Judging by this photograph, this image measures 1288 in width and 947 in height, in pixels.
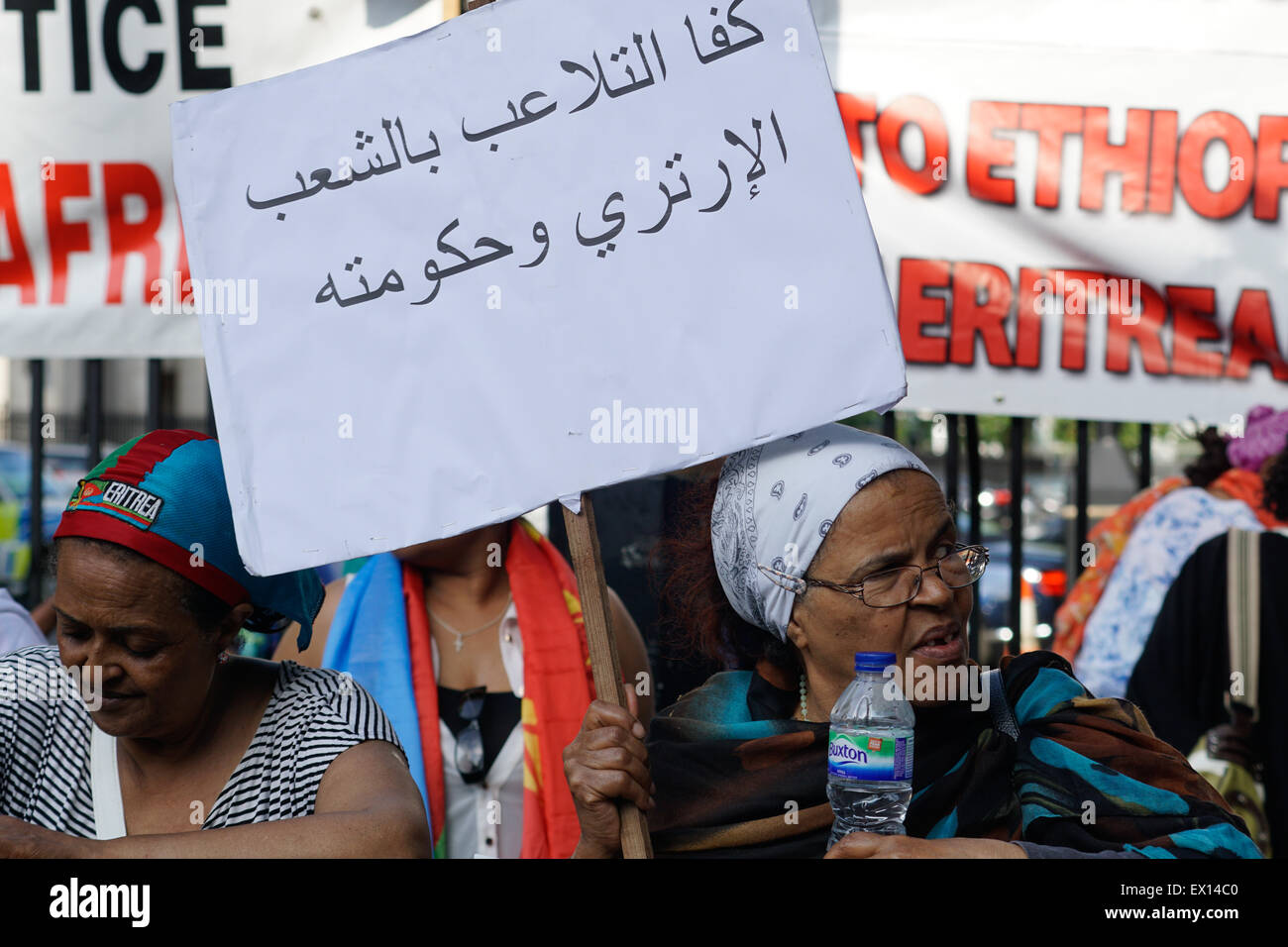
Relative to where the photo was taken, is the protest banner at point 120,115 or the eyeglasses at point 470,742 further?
the protest banner at point 120,115

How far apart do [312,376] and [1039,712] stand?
1197 millimetres

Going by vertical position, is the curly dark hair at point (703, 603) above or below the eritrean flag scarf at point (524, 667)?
above

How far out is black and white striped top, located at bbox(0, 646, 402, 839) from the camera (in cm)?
187

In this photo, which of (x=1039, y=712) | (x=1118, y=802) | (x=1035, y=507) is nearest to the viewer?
(x=1118, y=802)

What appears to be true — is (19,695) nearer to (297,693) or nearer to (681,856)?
(297,693)

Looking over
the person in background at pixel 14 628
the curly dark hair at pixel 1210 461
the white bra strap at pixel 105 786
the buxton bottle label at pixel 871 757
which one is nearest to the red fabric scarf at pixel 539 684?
the person in background at pixel 14 628

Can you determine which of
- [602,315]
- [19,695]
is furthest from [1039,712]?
[19,695]

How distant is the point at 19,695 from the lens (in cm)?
194

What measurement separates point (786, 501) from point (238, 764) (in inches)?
36.7

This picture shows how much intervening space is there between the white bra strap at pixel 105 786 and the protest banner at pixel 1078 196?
2.34 metres

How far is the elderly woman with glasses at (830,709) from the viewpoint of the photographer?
5.89 ft

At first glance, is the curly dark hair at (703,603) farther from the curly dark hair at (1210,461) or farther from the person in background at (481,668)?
the curly dark hair at (1210,461)

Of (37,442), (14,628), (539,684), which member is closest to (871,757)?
(539,684)

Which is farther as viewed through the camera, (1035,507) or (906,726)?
(1035,507)
